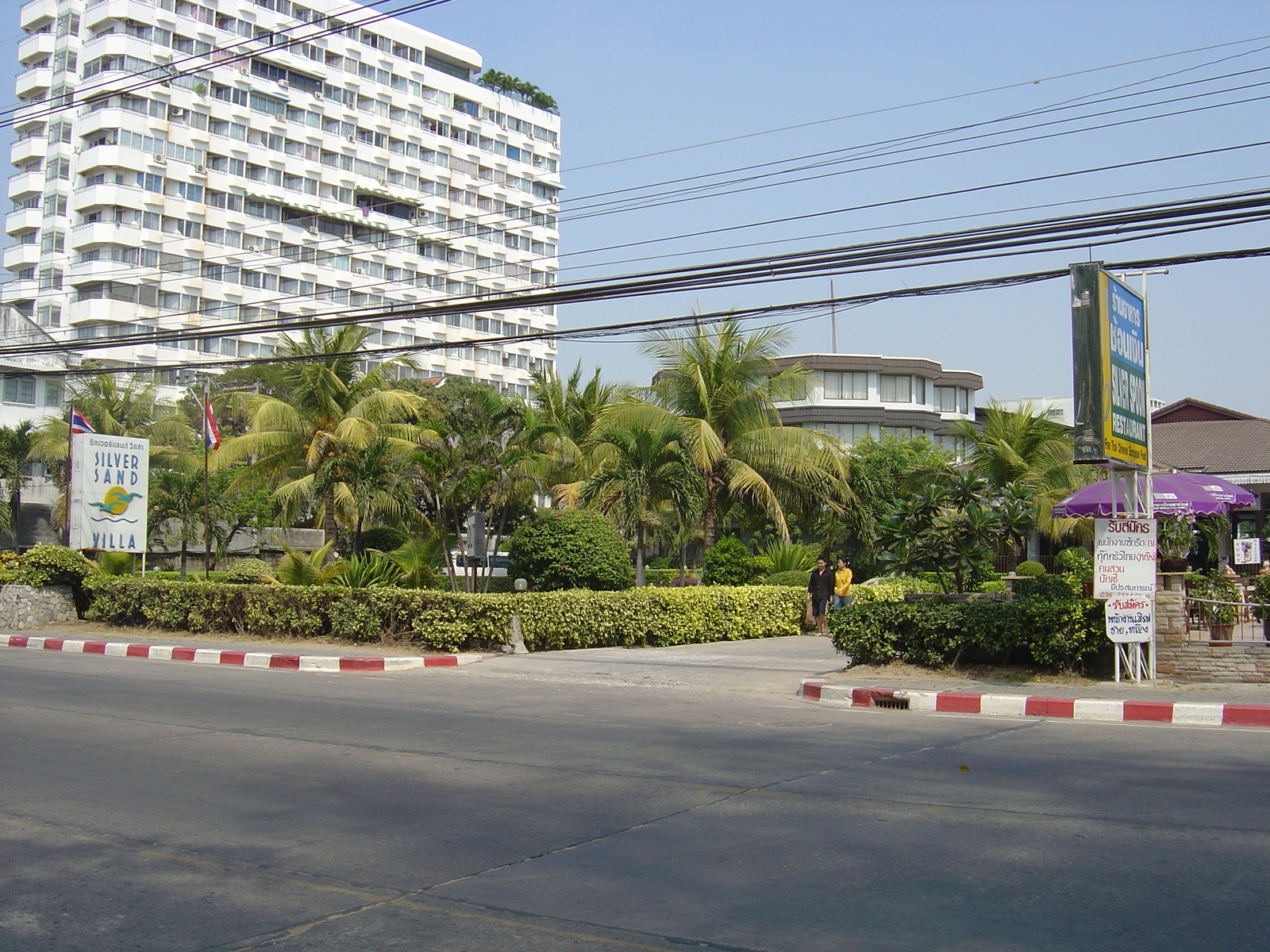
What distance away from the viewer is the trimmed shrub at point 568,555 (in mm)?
18797

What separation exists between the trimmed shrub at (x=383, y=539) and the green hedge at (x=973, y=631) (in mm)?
16588

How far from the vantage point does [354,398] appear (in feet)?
94.5

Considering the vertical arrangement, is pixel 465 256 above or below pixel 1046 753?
above

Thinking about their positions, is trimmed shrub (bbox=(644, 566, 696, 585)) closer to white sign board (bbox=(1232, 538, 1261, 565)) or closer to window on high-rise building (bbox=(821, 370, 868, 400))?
white sign board (bbox=(1232, 538, 1261, 565))

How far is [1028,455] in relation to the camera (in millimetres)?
31172

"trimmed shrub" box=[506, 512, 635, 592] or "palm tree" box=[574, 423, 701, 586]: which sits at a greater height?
"palm tree" box=[574, 423, 701, 586]

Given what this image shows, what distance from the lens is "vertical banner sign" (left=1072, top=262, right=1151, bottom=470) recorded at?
12195 mm

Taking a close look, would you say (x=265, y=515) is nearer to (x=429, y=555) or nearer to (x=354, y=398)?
(x=354, y=398)

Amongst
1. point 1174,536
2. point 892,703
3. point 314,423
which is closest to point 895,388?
point 314,423

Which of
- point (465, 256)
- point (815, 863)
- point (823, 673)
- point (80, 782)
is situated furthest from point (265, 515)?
point (465, 256)

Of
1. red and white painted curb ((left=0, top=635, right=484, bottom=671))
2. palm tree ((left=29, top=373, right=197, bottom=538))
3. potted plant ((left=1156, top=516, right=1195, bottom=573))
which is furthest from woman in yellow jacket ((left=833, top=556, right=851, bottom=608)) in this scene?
palm tree ((left=29, top=373, right=197, bottom=538))

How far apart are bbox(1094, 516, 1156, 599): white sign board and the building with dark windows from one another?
38.3 meters

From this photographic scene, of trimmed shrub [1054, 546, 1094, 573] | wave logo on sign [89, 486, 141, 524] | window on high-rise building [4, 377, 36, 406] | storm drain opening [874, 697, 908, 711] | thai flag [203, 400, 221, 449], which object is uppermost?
window on high-rise building [4, 377, 36, 406]

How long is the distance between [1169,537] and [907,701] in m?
9.21
